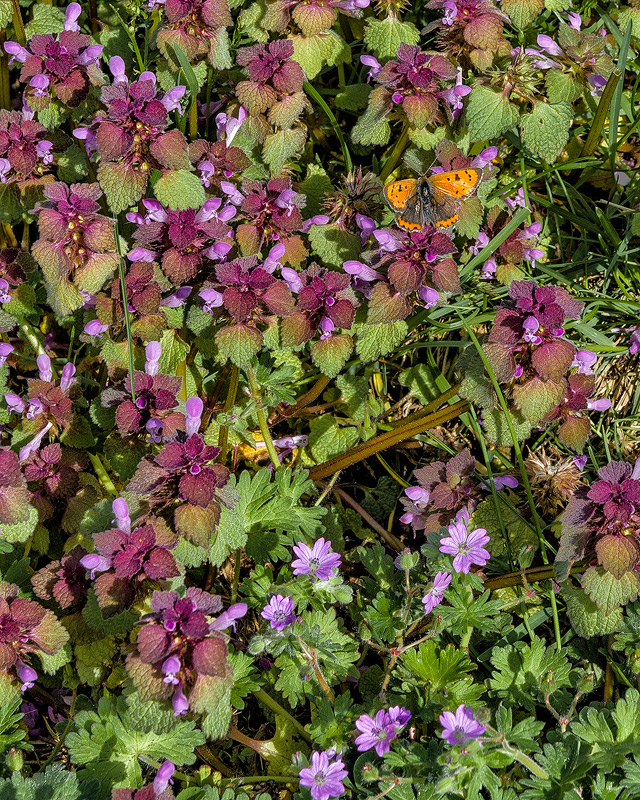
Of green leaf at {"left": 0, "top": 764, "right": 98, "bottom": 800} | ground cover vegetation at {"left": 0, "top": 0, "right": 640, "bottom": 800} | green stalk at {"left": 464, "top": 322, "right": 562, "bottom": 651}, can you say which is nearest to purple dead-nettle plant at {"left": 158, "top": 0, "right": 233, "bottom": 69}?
ground cover vegetation at {"left": 0, "top": 0, "right": 640, "bottom": 800}

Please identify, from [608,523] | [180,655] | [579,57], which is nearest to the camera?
[180,655]

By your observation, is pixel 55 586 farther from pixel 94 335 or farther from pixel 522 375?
pixel 522 375

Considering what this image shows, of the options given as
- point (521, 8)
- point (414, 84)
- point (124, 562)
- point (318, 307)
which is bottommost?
point (124, 562)

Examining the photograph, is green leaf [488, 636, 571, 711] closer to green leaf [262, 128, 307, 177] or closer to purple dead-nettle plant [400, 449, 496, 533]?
purple dead-nettle plant [400, 449, 496, 533]

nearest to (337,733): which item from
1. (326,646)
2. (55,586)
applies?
(326,646)

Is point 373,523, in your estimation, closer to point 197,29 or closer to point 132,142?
point 132,142

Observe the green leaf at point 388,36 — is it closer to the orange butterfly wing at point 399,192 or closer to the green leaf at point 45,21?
the orange butterfly wing at point 399,192

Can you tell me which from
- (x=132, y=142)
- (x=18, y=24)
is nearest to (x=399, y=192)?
(x=132, y=142)
